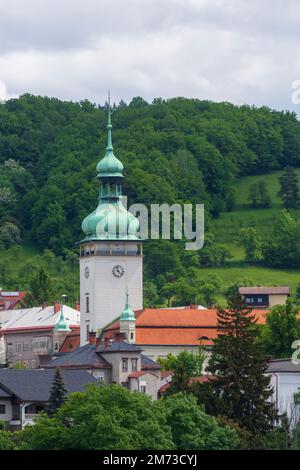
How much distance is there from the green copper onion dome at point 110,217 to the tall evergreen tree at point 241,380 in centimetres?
3644

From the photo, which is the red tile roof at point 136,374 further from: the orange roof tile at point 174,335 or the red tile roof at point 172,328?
the orange roof tile at point 174,335

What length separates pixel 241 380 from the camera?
114562mm

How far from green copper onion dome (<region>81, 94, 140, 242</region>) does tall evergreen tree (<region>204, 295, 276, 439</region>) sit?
36.4 m

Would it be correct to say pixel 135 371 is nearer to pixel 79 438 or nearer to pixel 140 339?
pixel 140 339

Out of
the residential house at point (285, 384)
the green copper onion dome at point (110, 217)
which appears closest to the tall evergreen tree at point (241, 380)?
the residential house at point (285, 384)

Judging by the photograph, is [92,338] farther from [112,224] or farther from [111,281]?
[112,224]

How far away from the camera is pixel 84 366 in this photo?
430 ft

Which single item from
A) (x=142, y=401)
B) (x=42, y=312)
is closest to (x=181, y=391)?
(x=142, y=401)

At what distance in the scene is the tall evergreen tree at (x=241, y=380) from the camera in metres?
111

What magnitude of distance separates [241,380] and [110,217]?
147 ft

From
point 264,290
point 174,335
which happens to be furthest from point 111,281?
point 264,290

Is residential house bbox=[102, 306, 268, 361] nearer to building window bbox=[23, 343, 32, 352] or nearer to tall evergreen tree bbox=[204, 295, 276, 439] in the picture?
building window bbox=[23, 343, 32, 352]

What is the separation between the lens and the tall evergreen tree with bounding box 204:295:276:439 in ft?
364

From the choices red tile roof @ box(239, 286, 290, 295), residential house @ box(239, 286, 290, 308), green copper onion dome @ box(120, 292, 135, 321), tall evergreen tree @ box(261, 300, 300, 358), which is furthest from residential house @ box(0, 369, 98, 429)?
red tile roof @ box(239, 286, 290, 295)
